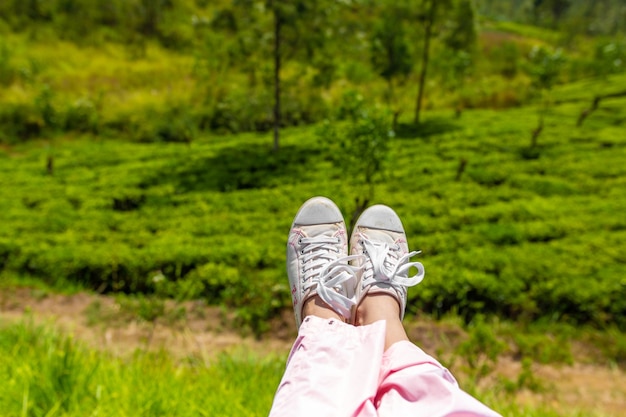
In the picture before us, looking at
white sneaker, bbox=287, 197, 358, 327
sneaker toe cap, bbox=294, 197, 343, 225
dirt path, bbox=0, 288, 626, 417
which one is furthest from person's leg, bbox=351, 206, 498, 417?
dirt path, bbox=0, 288, 626, 417

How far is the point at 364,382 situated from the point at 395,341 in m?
0.43

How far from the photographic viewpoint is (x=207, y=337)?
16.4ft

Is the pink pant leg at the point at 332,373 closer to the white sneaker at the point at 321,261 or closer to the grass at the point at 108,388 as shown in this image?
the white sneaker at the point at 321,261

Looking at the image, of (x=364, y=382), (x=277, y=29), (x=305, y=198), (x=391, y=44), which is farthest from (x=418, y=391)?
(x=391, y=44)

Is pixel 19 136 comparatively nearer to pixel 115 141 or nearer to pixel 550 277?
pixel 115 141

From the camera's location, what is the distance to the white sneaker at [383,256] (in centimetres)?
234

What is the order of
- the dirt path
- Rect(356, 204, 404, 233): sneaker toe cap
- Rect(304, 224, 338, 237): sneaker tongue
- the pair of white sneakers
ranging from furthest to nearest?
1. the dirt path
2. Rect(356, 204, 404, 233): sneaker toe cap
3. Rect(304, 224, 338, 237): sneaker tongue
4. the pair of white sneakers

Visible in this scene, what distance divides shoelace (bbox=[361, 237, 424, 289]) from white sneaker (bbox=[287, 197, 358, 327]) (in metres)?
0.11

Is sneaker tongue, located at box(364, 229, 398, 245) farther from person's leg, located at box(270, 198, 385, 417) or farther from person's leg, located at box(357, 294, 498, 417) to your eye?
person's leg, located at box(357, 294, 498, 417)

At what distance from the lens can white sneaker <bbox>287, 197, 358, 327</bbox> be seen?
2.23m

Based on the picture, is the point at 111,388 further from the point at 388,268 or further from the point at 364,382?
the point at 388,268

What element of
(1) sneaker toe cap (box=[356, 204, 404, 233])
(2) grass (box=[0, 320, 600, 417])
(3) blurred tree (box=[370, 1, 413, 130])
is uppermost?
(3) blurred tree (box=[370, 1, 413, 130])

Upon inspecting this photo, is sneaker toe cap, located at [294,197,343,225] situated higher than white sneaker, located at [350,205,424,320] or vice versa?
sneaker toe cap, located at [294,197,343,225]

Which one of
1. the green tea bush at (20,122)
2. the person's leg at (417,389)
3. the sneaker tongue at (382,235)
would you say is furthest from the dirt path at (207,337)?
the green tea bush at (20,122)
